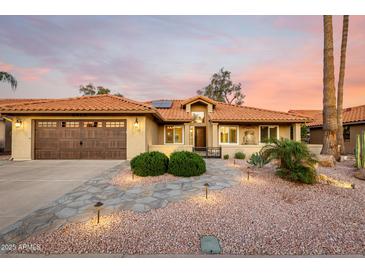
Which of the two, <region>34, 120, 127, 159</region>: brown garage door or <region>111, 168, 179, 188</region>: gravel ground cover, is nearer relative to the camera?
<region>111, 168, 179, 188</region>: gravel ground cover

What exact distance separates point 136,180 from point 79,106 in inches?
303

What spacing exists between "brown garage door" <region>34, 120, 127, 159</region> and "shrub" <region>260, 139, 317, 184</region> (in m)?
8.68

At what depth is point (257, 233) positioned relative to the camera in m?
2.70

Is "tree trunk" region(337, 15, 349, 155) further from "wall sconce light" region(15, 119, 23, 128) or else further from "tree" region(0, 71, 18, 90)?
"tree" region(0, 71, 18, 90)

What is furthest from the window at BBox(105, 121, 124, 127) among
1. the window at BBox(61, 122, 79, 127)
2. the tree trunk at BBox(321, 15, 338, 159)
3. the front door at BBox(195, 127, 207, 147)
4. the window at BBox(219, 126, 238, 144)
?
the tree trunk at BBox(321, 15, 338, 159)

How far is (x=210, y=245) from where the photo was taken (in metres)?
2.38

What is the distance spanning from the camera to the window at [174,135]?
1457cm

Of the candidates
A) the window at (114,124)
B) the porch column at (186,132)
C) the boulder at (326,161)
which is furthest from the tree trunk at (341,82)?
the window at (114,124)

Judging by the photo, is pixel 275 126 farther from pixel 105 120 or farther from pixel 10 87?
pixel 10 87

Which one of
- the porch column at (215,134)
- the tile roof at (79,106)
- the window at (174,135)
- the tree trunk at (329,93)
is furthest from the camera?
the window at (174,135)

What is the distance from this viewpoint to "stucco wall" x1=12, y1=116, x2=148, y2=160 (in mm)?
10320

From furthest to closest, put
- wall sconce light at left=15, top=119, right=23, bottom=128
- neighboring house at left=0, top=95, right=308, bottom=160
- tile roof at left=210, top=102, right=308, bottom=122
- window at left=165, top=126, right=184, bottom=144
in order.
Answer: window at left=165, top=126, right=184, bottom=144
tile roof at left=210, top=102, right=308, bottom=122
wall sconce light at left=15, top=119, right=23, bottom=128
neighboring house at left=0, top=95, right=308, bottom=160

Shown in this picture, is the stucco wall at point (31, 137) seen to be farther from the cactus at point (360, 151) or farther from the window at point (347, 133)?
the window at point (347, 133)

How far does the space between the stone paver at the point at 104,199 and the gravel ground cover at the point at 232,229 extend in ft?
0.97
